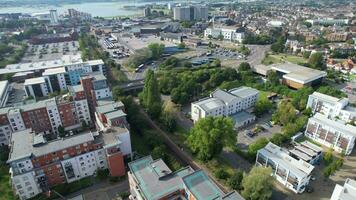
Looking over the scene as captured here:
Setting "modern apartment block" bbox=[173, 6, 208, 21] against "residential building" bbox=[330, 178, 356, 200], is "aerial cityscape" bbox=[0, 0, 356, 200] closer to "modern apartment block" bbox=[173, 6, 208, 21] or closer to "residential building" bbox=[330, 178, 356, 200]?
"residential building" bbox=[330, 178, 356, 200]

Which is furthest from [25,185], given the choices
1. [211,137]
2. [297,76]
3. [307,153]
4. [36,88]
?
[297,76]

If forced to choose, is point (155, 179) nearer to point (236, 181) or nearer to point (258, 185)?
point (236, 181)

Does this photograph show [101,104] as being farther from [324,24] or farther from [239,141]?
[324,24]

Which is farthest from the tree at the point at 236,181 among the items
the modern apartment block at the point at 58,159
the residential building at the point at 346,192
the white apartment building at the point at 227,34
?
the white apartment building at the point at 227,34

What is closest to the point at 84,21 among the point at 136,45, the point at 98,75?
the point at 136,45

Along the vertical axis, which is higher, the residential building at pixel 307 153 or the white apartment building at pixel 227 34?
the white apartment building at pixel 227 34

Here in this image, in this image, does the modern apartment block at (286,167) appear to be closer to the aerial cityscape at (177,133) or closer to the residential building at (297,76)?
the aerial cityscape at (177,133)

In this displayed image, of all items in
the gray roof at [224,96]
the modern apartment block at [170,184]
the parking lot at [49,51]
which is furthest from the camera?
the parking lot at [49,51]

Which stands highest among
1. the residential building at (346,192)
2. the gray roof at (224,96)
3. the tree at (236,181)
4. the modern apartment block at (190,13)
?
the modern apartment block at (190,13)
